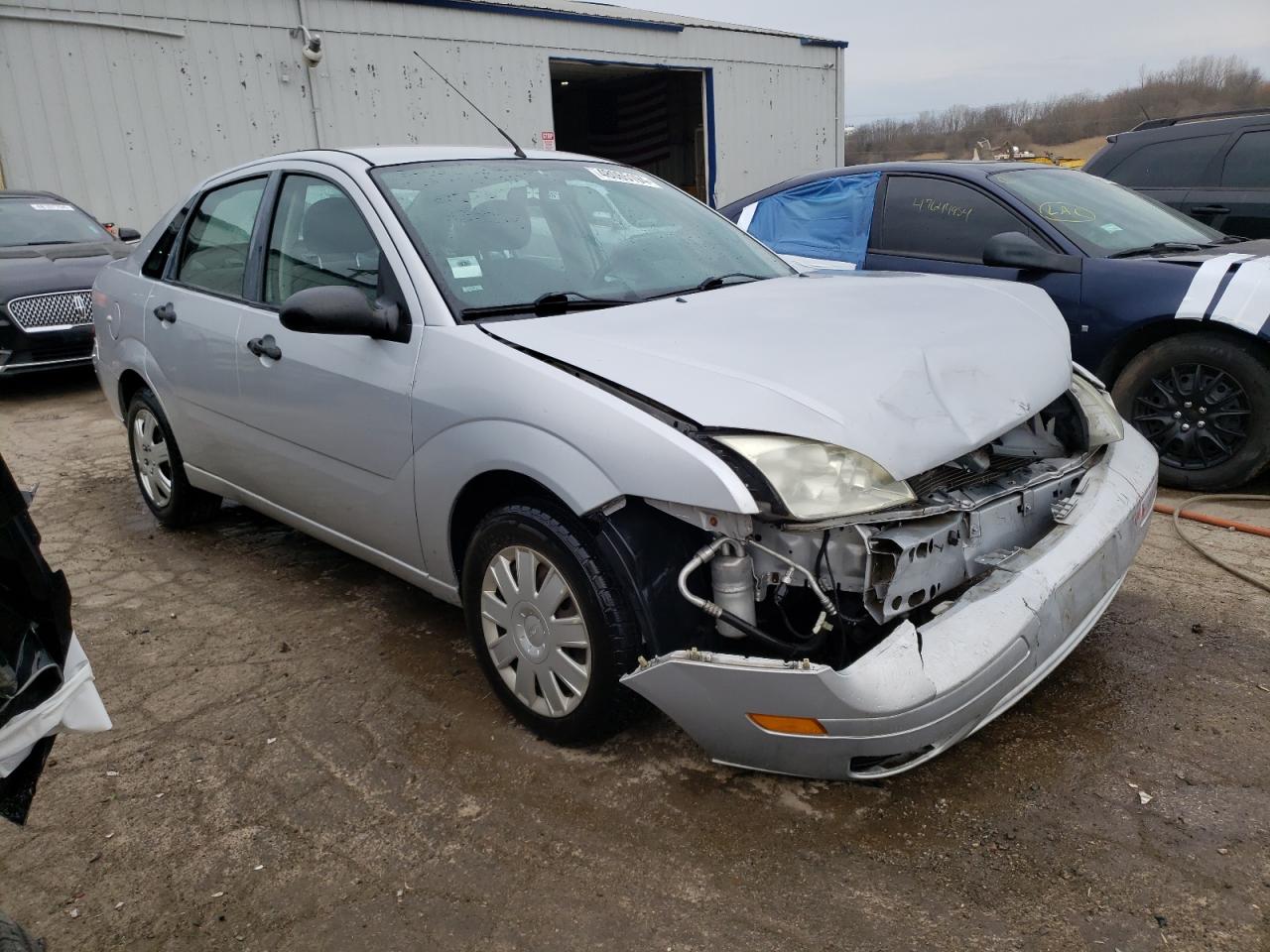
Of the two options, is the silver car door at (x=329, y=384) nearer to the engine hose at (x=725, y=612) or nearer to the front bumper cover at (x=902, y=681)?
the engine hose at (x=725, y=612)

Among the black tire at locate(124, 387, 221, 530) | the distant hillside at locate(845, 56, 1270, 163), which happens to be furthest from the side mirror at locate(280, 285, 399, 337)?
the distant hillside at locate(845, 56, 1270, 163)

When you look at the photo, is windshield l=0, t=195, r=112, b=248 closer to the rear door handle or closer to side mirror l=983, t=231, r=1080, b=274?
the rear door handle

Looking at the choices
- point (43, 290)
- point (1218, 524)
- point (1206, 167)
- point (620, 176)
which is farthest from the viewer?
point (43, 290)

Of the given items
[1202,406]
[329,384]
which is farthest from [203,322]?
[1202,406]

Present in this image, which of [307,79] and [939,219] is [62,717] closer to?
[939,219]

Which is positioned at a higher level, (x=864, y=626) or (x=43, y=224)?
(x=43, y=224)

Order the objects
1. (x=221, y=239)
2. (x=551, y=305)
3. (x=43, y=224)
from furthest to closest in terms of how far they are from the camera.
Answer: (x=43, y=224)
(x=221, y=239)
(x=551, y=305)

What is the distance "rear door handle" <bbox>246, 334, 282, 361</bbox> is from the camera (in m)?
3.36

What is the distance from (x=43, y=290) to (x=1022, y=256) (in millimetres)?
7451

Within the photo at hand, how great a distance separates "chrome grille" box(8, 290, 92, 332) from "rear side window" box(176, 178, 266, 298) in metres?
4.40

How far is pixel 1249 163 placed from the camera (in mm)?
6465

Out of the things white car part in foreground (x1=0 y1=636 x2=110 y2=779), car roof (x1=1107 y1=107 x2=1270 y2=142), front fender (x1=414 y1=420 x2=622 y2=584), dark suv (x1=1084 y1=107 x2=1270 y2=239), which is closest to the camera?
white car part in foreground (x1=0 y1=636 x2=110 y2=779)

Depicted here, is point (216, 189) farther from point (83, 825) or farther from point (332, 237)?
point (83, 825)

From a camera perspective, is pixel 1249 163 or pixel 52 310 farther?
pixel 52 310
